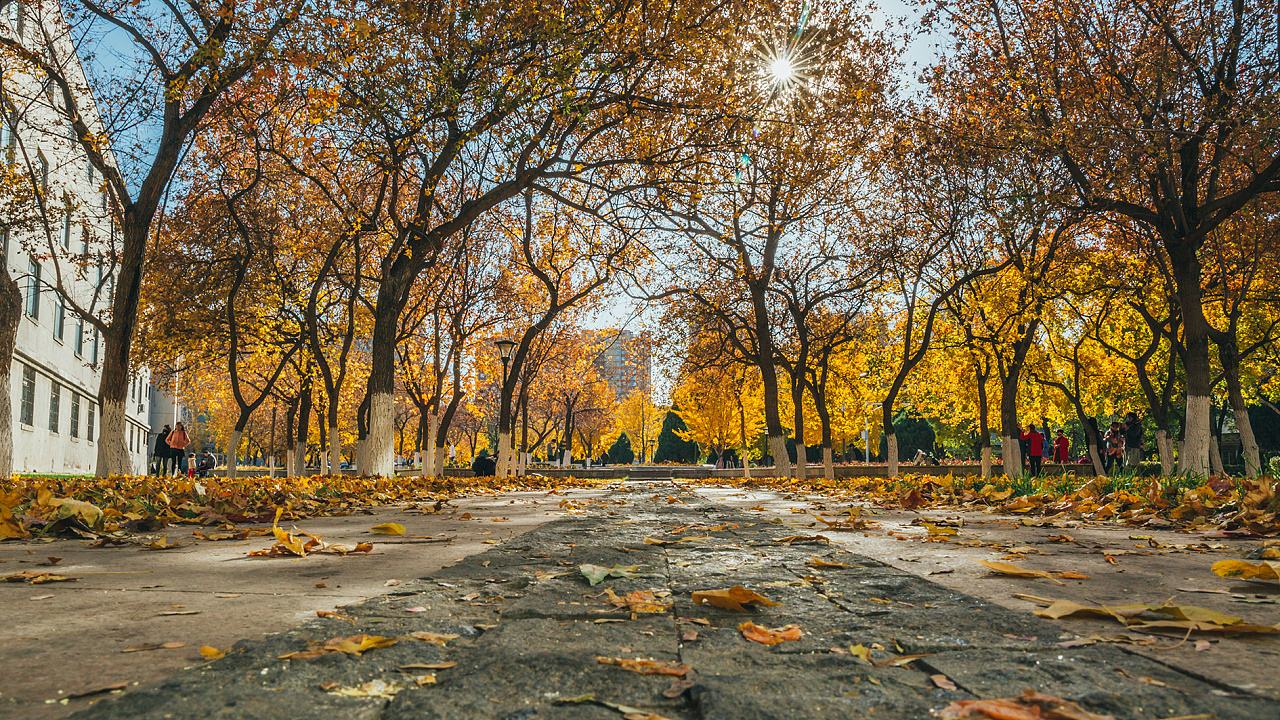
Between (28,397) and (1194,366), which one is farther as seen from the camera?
(28,397)

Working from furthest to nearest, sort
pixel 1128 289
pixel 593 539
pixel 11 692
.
Result: pixel 1128 289 → pixel 593 539 → pixel 11 692

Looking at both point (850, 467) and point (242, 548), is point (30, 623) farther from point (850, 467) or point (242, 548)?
point (850, 467)

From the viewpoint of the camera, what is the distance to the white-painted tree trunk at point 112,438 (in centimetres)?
1310

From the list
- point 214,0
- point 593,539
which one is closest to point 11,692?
point 593,539

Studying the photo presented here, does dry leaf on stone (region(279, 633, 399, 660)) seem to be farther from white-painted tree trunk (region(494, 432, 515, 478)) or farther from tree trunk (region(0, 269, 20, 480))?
white-painted tree trunk (region(494, 432, 515, 478))

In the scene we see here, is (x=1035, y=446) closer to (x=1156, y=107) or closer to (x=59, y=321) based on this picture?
(x=1156, y=107)

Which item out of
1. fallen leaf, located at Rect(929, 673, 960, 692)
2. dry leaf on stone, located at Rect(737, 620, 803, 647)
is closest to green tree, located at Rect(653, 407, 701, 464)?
dry leaf on stone, located at Rect(737, 620, 803, 647)

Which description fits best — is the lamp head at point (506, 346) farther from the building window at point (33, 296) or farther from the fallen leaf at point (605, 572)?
the fallen leaf at point (605, 572)

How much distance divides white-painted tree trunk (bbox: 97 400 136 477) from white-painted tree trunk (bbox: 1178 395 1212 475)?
1605cm

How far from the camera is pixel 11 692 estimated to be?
5.35ft

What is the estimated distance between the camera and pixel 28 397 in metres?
26.3

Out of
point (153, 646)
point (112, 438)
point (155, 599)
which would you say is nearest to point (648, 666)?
point (153, 646)

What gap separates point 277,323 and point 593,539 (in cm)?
2082

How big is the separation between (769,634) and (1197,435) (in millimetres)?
12478
